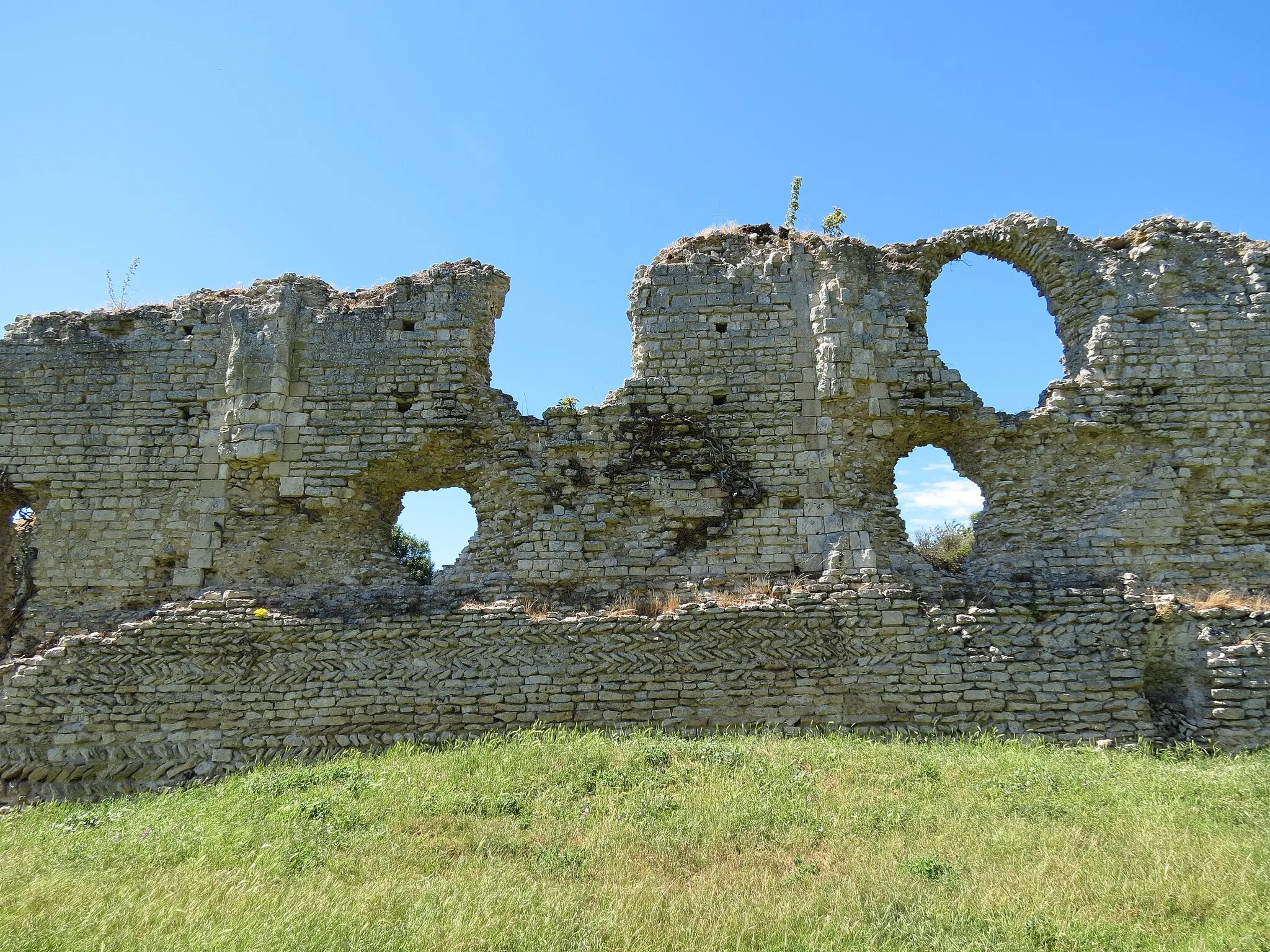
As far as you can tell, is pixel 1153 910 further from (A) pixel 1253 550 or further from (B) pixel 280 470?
(B) pixel 280 470

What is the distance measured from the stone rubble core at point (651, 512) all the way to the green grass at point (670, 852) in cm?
71

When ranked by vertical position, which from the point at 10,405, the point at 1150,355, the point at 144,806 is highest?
the point at 1150,355

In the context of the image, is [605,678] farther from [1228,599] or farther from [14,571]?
[14,571]

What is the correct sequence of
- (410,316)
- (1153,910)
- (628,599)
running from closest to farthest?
(1153,910) < (628,599) < (410,316)

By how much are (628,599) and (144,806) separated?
5.09m

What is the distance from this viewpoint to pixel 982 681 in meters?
7.98

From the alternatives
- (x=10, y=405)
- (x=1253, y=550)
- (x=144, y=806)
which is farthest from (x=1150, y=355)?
(x=10, y=405)

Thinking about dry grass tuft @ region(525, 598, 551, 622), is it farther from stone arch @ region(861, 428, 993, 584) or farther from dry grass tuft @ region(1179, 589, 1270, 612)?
dry grass tuft @ region(1179, 589, 1270, 612)

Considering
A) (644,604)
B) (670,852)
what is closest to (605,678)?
(644,604)

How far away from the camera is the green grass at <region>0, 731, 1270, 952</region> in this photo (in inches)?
169

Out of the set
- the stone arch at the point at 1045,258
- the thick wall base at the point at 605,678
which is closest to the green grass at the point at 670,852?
the thick wall base at the point at 605,678

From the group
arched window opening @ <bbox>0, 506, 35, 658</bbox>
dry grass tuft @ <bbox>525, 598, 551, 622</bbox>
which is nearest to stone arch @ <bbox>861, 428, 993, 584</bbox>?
dry grass tuft @ <bbox>525, 598, 551, 622</bbox>

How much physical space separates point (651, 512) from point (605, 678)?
6.60 ft

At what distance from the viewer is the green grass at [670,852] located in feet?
14.1
